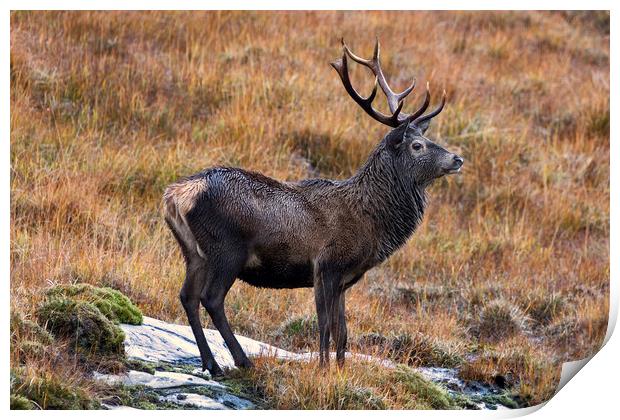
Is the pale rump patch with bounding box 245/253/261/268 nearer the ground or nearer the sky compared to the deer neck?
nearer the ground

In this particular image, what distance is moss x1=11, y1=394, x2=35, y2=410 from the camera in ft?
22.1

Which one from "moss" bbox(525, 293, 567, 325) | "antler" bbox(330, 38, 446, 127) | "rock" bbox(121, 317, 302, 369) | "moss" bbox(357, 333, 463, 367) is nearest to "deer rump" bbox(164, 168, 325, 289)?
"rock" bbox(121, 317, 302, 369)

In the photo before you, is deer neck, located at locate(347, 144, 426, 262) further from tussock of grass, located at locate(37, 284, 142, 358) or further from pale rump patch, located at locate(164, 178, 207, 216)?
tussock of grass, located at locate(37, 284, 142, 358)

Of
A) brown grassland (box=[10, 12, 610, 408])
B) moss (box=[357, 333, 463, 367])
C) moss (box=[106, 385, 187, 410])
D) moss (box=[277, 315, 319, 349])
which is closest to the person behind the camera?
moss (box=[106, 385, 187, 410])

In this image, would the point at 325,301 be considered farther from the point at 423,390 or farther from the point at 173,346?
the point at 173,346

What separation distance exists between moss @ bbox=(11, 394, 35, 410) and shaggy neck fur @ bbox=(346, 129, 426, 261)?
2.70m

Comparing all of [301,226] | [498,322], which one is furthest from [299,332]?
[498,322]

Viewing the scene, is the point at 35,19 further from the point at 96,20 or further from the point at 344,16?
the point at 344,16

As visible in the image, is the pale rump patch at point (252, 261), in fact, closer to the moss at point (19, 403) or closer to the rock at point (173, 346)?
the rock at point (173, 346)

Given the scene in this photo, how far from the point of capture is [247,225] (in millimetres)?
7492

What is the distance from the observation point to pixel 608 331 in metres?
9.77

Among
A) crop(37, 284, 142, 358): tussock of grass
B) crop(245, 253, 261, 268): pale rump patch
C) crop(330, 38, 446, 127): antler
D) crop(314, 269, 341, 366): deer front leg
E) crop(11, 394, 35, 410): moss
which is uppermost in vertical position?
crop(330, 38, 446, 127): antler

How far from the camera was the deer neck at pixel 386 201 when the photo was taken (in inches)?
316

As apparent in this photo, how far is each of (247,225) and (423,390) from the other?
1796 mm
